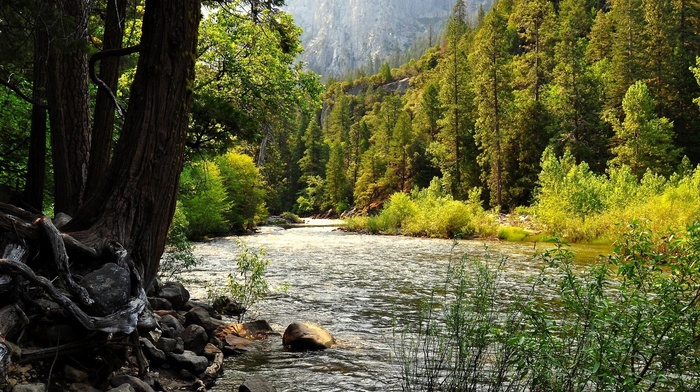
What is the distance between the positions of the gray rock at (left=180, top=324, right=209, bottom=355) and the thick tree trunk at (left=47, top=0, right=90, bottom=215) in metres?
2.39

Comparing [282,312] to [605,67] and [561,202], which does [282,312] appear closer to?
[561,202]

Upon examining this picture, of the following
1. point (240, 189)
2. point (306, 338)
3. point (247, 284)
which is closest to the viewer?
→ point (306, 338)

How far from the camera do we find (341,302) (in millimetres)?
11070

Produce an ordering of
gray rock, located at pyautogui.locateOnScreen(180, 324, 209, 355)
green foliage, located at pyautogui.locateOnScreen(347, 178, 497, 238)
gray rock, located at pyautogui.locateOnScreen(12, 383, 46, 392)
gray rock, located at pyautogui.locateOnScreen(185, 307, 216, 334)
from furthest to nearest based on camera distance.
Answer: green foliage, located at pyautogui.locateOnScreen(347, 178, 497, 238)
gray rock, located at pyautogui.locateOnScreen(185, 307, 216, 334)
gray rock, located at pyautogui.locateOnScreen(180, 324, 209, 355)
gray rock, located at pyautogui.locateOnScreen(12, 383, 46, 392)

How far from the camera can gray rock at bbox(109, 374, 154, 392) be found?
437 cm

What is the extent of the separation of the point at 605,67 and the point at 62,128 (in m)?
53.7

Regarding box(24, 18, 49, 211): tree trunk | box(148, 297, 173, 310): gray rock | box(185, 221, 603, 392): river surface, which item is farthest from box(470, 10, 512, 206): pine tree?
box(24, 18, 49, 211): tree trunk

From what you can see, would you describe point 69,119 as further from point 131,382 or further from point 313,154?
point 313,154

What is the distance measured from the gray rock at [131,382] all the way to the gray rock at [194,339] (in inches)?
76.0

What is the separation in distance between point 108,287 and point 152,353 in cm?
165

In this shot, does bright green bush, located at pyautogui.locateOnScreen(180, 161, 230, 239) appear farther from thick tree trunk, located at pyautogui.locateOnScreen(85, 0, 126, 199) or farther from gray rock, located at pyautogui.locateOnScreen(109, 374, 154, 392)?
gray rock, located at pyautogui.locateOnScreen(109, 374, 154, 392)

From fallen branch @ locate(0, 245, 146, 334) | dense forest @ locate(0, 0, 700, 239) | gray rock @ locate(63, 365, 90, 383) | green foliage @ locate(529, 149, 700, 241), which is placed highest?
dense forest @ locate(0, 0, 700, 239)

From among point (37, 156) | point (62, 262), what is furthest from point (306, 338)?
point (37, 156)

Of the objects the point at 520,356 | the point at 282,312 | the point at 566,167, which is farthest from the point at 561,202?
the point at 520,356
